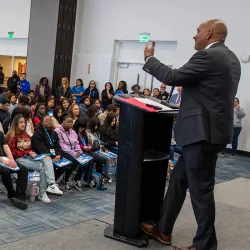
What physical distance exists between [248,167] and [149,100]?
5858 mm

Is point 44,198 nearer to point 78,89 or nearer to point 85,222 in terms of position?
point 85,222

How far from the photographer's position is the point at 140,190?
2717mm

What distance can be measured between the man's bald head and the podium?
0.49 meters

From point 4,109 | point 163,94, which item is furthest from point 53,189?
point 163,94

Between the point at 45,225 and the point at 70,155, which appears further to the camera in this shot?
the point at 70,155

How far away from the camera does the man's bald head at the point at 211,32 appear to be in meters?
2.45

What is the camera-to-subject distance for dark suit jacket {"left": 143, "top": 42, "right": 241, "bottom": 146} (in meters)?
2.35

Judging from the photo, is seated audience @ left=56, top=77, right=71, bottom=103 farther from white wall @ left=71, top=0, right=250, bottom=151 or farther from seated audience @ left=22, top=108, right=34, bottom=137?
seated audience @ left=22, top=108, right=34, bottom=137

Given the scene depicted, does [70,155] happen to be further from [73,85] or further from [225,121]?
[73,85]

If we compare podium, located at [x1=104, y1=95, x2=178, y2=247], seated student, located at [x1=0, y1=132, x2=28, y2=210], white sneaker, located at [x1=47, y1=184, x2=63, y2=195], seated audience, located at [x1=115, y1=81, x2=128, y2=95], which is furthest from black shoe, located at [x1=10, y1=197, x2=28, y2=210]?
seated audience, located at [x1=115, y1=81, x2=128, y2=95]

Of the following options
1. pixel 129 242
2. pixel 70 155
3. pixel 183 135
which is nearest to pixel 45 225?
pixel 129 242

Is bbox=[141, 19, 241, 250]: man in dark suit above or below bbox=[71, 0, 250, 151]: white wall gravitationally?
below

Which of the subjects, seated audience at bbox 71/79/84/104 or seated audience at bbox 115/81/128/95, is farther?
seated audience at bbox 71/79/84/104

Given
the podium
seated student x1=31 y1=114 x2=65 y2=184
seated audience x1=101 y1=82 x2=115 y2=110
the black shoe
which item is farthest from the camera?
seated audience x1=101 y1=82 x2=115 y2=110
